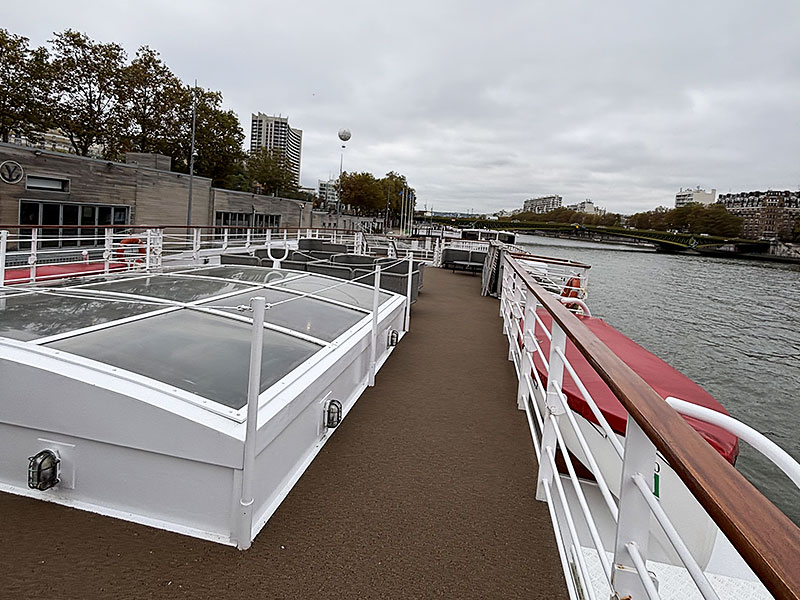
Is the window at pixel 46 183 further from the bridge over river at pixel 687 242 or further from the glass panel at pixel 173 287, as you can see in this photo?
the bridge over river at pixel 687 242

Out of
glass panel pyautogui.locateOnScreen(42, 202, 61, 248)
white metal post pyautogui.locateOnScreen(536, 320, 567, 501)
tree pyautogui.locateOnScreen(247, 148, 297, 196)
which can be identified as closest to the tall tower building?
tree pyautogui.locateOnScreen(247, 148, 297, 196)

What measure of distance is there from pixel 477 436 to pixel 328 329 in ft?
4.13

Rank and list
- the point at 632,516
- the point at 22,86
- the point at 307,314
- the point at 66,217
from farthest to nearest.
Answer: the point at 22,86, the point at 66,217, the point at 307,314, the point at 632,516

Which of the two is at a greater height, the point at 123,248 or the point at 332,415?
the point at 123,248

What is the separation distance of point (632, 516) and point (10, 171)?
1756 cm

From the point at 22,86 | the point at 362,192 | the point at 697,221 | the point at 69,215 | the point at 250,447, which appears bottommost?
the point at 250,447

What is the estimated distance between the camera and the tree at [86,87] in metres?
27.9

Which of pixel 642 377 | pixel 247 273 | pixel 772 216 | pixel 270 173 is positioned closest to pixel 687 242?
pixel 270 173

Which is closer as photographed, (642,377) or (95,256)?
(642,377)

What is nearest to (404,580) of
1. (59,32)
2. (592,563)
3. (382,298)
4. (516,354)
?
(592,563)

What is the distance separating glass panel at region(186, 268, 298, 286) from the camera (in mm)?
4945

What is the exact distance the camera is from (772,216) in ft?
349

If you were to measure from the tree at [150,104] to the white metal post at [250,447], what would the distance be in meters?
33.8

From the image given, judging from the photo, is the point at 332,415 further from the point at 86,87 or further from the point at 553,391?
the point at 86,87
